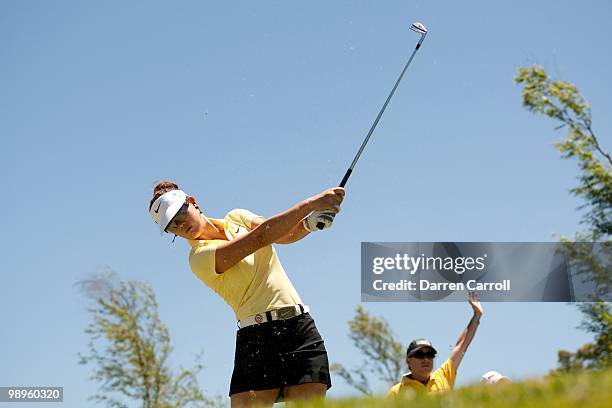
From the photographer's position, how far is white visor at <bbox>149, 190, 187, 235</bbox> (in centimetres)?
531

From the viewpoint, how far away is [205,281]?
5.42m

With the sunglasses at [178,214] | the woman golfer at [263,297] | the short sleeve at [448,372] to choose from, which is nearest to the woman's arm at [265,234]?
the woman golfer at [263,297]

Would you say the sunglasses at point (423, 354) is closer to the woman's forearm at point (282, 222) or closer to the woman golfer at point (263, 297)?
the woman golfer at point (263, 297)

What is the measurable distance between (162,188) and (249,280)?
87cm

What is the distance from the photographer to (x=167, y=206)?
5.34 meters

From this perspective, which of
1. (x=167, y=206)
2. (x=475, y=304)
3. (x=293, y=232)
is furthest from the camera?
(x=475, y=304)

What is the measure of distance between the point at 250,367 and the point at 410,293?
17.9 metres

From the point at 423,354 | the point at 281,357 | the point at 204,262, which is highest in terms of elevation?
the point at 204,262

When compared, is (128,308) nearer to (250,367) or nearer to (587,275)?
(587,275)

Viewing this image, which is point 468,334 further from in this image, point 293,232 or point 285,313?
point 285,313

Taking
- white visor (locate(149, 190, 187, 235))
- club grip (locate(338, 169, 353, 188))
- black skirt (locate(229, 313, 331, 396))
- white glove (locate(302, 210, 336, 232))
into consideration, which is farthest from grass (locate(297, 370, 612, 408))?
club grip (locate(338, 169, 353, 188))

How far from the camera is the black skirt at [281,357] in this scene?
16.6 ft

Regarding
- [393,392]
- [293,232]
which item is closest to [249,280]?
[293,232]

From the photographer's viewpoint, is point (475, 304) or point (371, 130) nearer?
point (371, 130)
